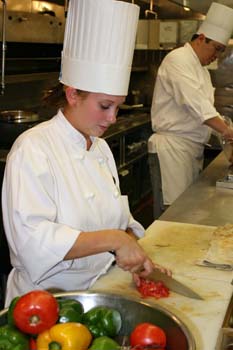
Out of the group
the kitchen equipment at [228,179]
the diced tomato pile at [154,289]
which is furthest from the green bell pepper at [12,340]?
the kitchen equipment at [228,179]

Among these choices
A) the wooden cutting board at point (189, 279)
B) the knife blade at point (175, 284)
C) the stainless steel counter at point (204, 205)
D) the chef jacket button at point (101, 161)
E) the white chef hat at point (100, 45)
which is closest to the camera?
the wooden cutting board at point (189, 279)

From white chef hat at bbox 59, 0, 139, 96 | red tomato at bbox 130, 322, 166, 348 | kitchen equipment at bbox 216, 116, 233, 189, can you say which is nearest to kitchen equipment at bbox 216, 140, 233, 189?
kitchen equipment at bbox 216, 116, 233, 189

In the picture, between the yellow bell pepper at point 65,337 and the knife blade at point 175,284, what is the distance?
464 mm

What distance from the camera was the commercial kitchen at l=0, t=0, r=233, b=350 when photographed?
139 centimetres

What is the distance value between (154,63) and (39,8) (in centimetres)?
252

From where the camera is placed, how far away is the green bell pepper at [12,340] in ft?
3.18

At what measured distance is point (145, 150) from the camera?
16.7ft

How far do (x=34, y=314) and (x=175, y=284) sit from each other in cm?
55

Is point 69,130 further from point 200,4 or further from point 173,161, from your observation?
point 200,4

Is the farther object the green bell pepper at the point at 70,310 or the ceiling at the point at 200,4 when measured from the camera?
the ceiling at the point at 200,4

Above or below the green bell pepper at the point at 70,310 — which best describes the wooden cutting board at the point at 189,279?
below

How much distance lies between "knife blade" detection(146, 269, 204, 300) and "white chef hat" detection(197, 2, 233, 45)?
231 cm

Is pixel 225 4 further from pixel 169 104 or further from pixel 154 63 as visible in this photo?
pixel 154 63

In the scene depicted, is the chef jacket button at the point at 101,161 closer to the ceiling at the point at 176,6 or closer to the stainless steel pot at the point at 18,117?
the stainless steel pot at the point at 18,117
